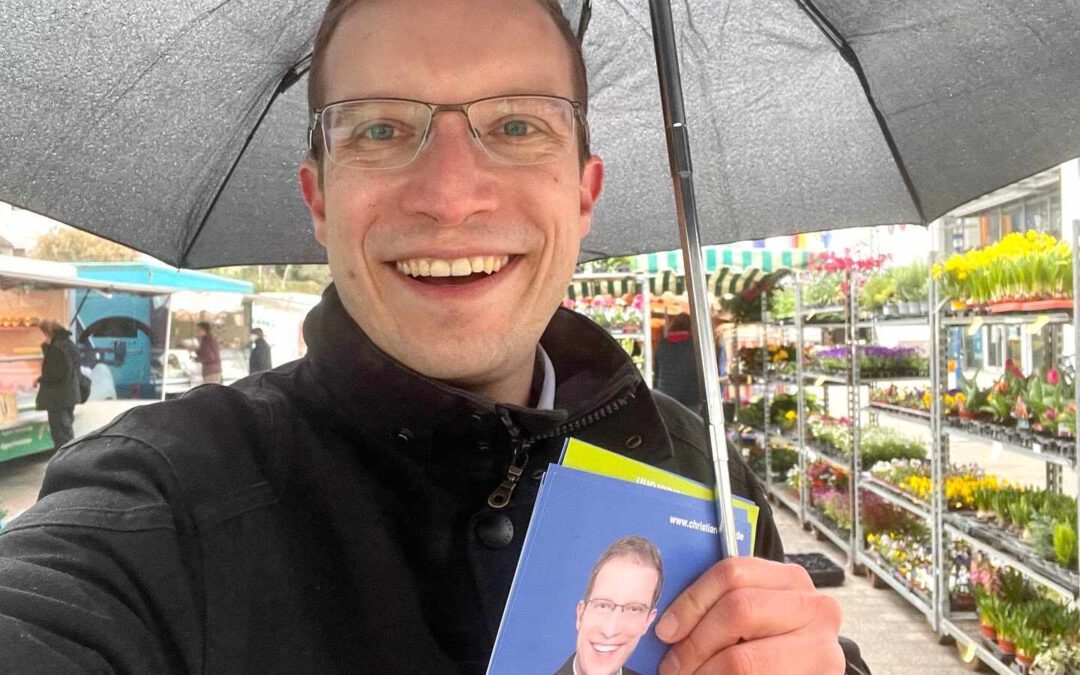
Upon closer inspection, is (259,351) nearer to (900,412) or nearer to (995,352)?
(900,412)

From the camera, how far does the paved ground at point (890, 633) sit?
4078 mm

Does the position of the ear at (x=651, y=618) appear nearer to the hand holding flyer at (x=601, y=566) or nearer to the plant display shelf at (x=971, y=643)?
the hand holding flyer at (x=601, y=566)

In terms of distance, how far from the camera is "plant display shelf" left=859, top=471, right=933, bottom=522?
4698 mm

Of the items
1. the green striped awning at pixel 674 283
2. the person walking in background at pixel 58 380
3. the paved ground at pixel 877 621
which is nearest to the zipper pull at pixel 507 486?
the paved ground at pixel 877 621

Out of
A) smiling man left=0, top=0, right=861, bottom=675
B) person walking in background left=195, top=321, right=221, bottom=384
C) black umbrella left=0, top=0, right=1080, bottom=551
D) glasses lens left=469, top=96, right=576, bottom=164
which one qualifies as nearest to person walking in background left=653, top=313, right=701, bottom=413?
person walking in background left=195, top=321, right=221, bottom=384

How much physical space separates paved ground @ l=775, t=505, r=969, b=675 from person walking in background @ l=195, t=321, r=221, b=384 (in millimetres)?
5449

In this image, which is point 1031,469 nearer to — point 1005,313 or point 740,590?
point 1005,313

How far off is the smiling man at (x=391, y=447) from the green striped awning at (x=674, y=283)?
231 inches

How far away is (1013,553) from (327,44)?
380cm

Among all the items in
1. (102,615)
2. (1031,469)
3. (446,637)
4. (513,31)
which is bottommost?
(1031,469)

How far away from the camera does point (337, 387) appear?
96 cm

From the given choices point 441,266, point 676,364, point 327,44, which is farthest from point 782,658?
point 676,364

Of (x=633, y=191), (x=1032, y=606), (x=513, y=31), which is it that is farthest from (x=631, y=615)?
(x=1032, y=606)

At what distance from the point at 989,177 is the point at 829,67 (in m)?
0.33
